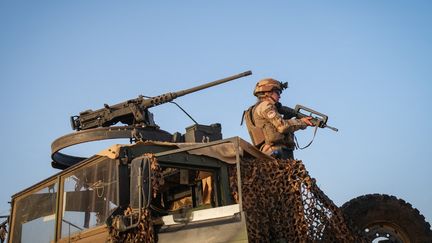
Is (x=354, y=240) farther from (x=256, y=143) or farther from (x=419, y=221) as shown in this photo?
(x=256, y=143)

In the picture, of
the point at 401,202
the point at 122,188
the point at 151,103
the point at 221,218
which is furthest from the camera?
the point at 151,103

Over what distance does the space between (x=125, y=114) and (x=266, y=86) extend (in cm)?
318

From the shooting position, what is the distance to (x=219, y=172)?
6590mm

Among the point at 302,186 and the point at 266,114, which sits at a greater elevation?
the point at 266,114

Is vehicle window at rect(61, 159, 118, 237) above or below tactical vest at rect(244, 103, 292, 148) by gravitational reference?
below

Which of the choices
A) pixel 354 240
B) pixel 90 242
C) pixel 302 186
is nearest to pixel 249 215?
pixel 302 186

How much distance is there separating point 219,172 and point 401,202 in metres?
2.19

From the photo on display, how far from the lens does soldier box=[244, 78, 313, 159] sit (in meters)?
7.25

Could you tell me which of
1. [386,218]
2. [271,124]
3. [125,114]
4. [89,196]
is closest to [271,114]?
[271,124]

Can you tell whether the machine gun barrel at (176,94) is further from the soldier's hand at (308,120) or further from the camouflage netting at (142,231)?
the camouflage netting at (142,231)

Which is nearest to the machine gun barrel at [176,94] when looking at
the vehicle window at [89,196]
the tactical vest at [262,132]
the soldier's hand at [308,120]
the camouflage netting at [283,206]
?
the tactical vest at [262,132]

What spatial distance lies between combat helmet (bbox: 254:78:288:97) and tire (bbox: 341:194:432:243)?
198cm

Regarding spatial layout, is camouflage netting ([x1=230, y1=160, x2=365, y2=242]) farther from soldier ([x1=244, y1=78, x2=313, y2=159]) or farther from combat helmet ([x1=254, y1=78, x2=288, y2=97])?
combat helmet ([x1=254, y1=78, x2=288, y2=97])

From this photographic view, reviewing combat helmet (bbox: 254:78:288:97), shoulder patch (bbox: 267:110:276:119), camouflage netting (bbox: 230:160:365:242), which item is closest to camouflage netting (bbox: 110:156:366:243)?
camouflage netting (bbox: 230:160:365:242)
